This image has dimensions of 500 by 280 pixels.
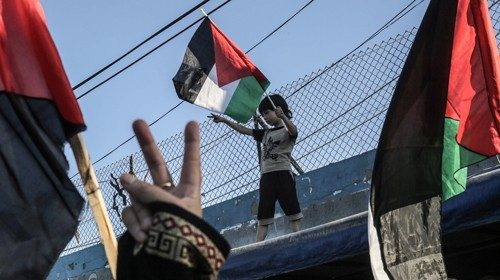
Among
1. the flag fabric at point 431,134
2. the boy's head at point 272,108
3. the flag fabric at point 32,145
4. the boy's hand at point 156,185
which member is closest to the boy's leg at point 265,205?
the boy's head at point 272,108

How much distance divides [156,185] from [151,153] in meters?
0.07

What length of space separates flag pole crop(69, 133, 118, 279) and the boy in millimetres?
2618

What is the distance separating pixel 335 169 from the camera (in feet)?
24.3

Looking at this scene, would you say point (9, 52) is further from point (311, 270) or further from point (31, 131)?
point (311, 270)

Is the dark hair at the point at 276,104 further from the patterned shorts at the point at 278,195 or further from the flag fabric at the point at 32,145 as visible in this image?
the flag fabric at the point at 32,145

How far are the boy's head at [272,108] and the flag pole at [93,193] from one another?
2792 mm

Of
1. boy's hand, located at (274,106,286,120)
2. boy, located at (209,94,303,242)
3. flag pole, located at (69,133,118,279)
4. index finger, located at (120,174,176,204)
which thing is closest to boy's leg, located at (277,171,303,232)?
boy, located at (209,94,303,242)

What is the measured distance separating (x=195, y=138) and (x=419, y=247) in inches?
104

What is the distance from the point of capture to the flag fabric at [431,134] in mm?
4270

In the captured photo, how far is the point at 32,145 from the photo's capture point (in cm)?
387

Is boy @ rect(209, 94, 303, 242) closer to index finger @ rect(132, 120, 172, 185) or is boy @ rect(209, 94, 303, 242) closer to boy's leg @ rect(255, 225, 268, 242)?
boy's leg @ rect(255, 225, 268, 242)

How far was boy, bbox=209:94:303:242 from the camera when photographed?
6.70 meters

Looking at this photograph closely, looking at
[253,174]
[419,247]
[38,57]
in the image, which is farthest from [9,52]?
[253,174]

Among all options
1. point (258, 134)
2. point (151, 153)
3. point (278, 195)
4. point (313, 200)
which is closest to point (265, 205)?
point (278, 195)
